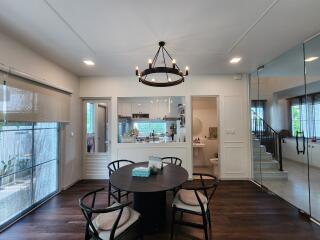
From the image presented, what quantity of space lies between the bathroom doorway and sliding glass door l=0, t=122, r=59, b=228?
4032mm

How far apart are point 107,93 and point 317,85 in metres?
4.40

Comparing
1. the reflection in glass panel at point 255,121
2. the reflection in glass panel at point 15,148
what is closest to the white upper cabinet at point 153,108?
the reflection in glass panel at point 255,121

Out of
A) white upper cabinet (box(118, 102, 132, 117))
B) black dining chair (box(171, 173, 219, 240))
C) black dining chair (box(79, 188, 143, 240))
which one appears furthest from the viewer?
white upper cabinet (box(118, 102, 132, 117))

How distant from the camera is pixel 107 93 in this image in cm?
473

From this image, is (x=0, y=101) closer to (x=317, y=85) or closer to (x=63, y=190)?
(x=63, y=190)

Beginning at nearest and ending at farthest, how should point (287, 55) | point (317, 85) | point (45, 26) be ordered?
point (45, 26) → point (317, 85) → point (287, 55)

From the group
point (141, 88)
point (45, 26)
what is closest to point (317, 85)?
point (141, 88)

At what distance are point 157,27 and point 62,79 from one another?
264 cm

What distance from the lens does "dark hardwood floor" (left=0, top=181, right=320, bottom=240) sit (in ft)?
7.75

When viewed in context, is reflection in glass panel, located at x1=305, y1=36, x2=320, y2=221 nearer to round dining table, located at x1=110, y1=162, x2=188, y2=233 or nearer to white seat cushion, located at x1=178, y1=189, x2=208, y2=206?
white seat cushion, located at x1=178, y1=189, x2=208, y2=206

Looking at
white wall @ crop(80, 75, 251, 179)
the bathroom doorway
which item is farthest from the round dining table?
the bathroom doorway

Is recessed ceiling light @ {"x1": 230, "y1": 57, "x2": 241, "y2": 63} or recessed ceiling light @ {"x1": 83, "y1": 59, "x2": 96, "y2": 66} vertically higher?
recessed ceiling light @ {"x1": 230, "y1": 57, "x2": 241, "y2": 63}

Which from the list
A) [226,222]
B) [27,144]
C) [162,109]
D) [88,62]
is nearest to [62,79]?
[88,62]

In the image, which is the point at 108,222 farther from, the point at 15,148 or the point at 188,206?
the point at 15,148
